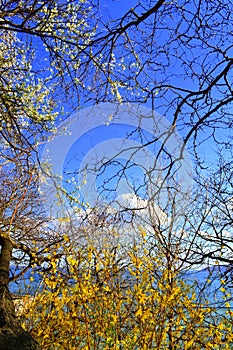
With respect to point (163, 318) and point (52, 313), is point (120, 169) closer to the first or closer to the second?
point (163, 318)

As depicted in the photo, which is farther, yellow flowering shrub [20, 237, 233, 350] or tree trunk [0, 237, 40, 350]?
yellow flowering shrub [20, 237, 233, 350]

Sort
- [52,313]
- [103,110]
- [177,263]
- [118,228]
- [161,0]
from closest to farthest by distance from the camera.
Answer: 1. [161,0]
2. [52,313]
3. [103,110]
4. [177,263]
5. [118,228]

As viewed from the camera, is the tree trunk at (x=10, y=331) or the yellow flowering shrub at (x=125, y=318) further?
the yellow flowering shrub at (x=125, y=318)

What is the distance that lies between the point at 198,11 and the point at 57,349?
2.89 metres

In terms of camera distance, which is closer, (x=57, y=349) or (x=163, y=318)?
(x=163, y=318)

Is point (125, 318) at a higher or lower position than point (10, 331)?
higher

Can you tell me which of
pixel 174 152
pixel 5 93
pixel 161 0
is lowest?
pixel 174 152

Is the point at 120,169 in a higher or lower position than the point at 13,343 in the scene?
higher

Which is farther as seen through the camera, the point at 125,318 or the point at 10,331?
the point at 125,318

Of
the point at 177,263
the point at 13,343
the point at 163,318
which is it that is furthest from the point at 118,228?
the point at 13,343

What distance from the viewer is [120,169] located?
2.86 meters

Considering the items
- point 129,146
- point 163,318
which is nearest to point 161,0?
point 129,146

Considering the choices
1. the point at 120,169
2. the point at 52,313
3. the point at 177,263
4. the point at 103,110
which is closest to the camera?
the point at 120,169

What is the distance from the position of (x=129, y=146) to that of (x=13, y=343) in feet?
5.03
